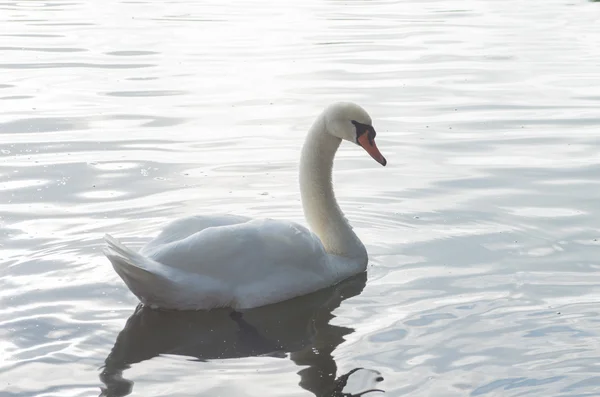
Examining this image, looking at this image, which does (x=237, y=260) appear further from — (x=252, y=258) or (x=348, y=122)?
(x=348, y=122)

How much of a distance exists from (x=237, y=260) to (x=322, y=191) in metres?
1.27

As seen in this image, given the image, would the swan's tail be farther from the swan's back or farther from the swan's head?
the swan's head

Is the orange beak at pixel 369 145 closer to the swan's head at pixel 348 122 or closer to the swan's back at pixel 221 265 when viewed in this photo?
the swan's head at pixel 348 122

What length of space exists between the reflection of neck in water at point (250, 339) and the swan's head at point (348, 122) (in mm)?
1147

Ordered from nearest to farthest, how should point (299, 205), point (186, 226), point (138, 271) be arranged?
1. point (138, 271)
2. point (186, 226)
3. point (299, 205)

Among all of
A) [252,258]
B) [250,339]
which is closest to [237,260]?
[252,258]

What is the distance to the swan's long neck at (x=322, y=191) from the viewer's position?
7381 millimetres

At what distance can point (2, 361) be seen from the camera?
5.63m

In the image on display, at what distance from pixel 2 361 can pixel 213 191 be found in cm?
357

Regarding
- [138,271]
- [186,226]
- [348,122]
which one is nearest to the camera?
[138,271]

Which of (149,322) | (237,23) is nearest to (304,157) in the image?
(149,322)

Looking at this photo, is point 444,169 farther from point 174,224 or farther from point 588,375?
point 588,375

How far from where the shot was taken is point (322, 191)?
745 cm

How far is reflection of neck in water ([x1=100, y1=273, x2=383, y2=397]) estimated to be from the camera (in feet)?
18.0
